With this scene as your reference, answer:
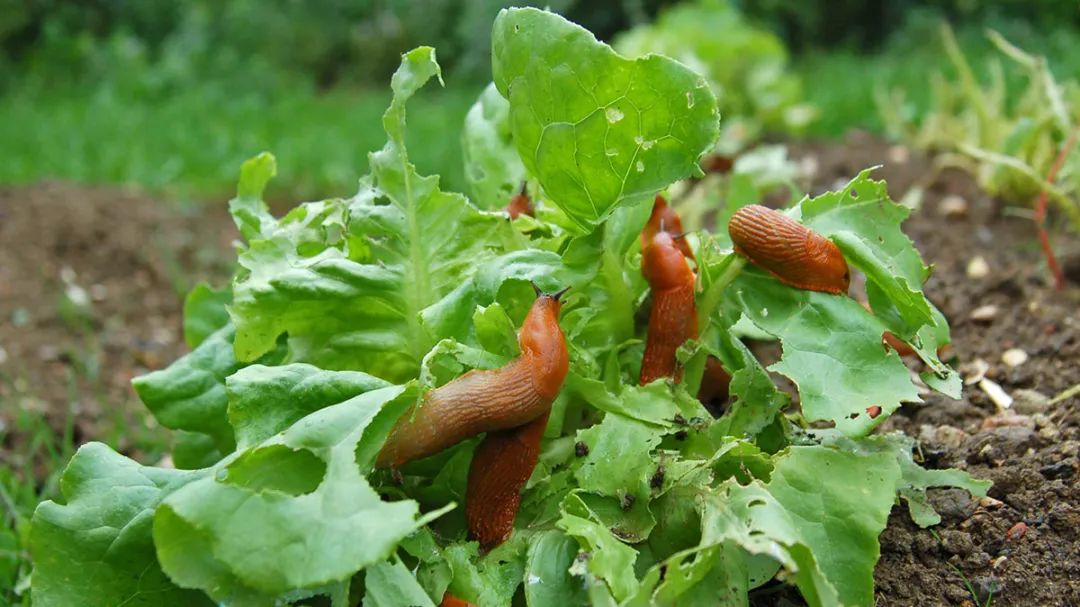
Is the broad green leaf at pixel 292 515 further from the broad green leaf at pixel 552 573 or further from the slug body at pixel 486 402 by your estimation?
the broad green leaf at pixel 552 573

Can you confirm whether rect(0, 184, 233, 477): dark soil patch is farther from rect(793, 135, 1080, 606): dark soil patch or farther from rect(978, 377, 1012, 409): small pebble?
rect(978, 377, 1012, 409): small pebble

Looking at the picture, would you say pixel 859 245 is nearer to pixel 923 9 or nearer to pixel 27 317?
pixel 27 317

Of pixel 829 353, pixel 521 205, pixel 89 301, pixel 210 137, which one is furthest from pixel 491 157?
pixel 210 137

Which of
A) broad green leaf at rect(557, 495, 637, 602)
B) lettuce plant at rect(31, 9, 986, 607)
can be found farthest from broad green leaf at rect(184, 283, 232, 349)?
broad green leaf at rect(557, 495, 637, 602)

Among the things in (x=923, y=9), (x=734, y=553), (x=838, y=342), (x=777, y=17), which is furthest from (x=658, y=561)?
(x=923, y=9)

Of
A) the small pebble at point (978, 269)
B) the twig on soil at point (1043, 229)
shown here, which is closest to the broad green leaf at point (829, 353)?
the twig on soil at point (1043, 229)

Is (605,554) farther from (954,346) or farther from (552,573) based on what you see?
(954,346)
